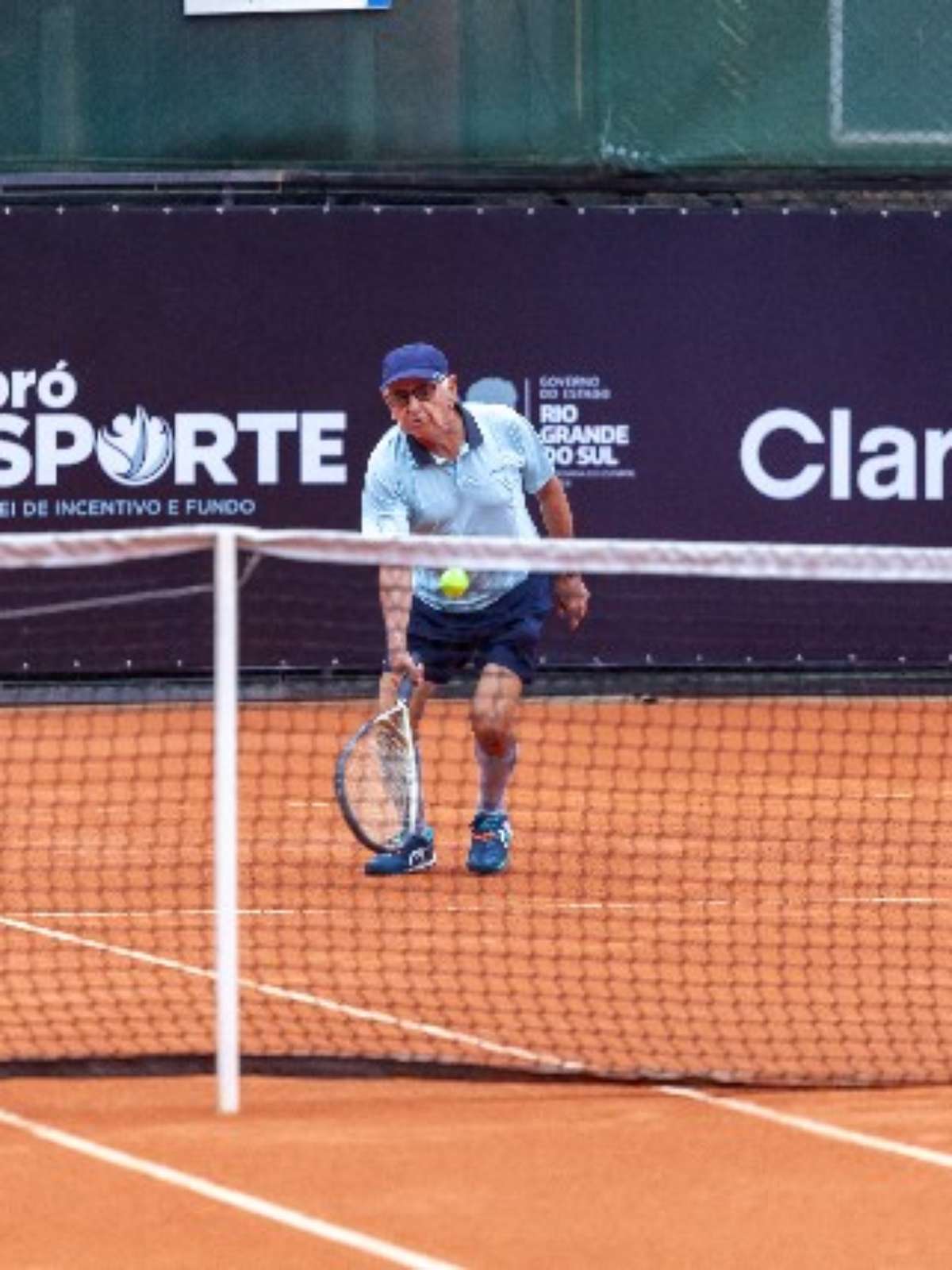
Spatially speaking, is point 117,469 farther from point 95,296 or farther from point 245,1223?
point 245,1223

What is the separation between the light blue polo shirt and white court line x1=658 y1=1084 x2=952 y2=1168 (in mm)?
3401

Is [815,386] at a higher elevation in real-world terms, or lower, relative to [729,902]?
higher

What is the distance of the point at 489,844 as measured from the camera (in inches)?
386

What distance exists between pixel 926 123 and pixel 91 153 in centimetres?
366

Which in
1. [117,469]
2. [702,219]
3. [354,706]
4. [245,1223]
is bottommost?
[245,1223]

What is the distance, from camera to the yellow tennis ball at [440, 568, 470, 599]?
32.4 feet

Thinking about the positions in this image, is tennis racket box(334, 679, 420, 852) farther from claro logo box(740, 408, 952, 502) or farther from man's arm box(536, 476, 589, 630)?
claro logo box(740, 408, 952, 502)

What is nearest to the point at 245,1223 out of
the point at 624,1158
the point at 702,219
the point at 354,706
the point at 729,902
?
the point at 624,1158

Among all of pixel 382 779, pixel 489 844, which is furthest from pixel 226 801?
pixel 489 844

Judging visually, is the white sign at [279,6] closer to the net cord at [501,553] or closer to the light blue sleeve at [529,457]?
the light blue sleeve at [529,457]

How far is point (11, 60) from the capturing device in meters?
14.9

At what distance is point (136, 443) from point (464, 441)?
5535 millimetres

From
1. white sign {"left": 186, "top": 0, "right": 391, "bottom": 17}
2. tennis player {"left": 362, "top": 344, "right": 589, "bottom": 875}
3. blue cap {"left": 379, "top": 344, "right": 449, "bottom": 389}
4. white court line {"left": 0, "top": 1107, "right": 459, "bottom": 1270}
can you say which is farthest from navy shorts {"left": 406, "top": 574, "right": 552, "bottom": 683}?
white sign {"left": 186, "top": 0, "right": 391, "bottom": 17}

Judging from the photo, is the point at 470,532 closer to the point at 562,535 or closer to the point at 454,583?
the point at 454,583
